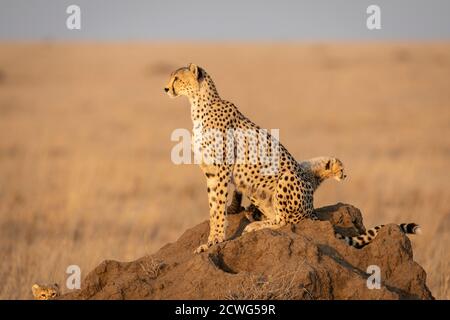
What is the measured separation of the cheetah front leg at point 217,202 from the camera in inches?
248

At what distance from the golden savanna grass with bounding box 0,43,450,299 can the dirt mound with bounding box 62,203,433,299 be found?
2.54 metres

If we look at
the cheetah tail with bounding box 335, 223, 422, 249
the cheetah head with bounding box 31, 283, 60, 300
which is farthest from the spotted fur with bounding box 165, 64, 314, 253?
the cheetah head with bounding box 31, 283, 60, 300

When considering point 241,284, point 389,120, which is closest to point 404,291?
point 241,284

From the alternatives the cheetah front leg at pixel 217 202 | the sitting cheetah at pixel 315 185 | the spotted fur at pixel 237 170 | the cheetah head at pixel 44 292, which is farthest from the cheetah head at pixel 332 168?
the cheetah head at pixel 44 292

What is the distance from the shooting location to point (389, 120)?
22703 millimetres

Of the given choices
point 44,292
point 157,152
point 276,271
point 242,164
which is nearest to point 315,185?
point 242,164

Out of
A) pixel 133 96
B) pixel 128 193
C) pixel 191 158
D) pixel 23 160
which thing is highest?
pixel 133 96

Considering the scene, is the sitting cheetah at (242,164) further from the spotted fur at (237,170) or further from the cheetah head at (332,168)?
the cheetah head at (332,168)

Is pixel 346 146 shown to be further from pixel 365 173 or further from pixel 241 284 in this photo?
→ pixel 241 284

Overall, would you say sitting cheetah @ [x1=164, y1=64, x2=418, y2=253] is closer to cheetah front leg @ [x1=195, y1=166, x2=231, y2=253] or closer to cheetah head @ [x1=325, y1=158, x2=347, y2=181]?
cheetah front leg @ [x1=195, y1=166, x2=231, y2=253]

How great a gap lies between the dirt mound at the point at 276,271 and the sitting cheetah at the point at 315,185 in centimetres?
14

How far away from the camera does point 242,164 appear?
6621 mm

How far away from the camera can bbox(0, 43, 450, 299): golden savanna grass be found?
12172mm
